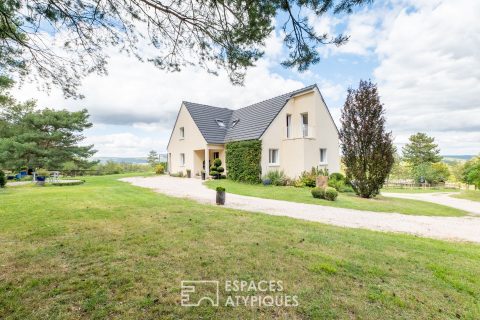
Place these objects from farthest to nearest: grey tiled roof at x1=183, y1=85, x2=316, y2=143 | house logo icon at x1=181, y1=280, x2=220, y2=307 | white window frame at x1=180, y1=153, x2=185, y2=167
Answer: white window frame at x1=180, y1=153, x2=185, y2=167, grey tiled roof at x1=183, y1=85, x2=316, y2=143, house logo icon at x1=181, y1=280, x2=220, y2=307

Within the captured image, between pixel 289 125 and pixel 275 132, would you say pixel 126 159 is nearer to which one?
pixel 275 132

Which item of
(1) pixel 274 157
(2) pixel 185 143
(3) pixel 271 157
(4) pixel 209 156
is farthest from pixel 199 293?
(2) pixel 185 143

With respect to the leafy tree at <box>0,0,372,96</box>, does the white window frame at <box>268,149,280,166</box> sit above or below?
below

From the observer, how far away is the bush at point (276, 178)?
649 inches

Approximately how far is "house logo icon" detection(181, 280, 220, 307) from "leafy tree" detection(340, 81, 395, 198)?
1323cm

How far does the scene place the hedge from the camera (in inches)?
672

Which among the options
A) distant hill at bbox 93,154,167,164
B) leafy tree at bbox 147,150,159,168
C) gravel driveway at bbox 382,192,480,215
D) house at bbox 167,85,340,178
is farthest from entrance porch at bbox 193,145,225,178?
leafy tree at bbox 147,150,159,168

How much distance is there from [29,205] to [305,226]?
Result: 8.48m

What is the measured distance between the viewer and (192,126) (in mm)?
21766

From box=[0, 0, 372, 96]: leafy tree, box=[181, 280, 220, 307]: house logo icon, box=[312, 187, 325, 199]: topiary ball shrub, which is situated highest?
box=[0, 0, 372, 96]: leafy tree

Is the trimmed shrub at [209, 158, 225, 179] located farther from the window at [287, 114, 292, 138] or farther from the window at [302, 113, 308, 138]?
the window at [302, 113, 308, 138]

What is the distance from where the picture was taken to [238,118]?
22.5m

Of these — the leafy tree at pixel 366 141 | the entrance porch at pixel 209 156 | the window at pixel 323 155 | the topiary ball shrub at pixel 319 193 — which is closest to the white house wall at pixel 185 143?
the entrance porch at pixel 209 156

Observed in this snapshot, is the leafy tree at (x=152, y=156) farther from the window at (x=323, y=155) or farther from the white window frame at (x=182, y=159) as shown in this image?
the window at (x=323, y=155)
